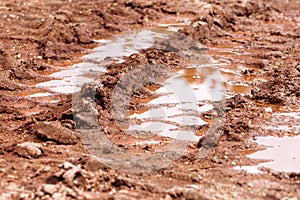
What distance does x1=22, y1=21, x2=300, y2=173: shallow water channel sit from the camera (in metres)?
5.87

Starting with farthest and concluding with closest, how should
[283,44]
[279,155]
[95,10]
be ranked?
[95,10] < [283,44] < [279,155]

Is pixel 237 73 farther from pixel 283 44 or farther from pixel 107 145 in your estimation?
pixel 107 145

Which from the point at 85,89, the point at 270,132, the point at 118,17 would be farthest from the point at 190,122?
the point at 118,17

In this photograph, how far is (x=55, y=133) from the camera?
223 inches

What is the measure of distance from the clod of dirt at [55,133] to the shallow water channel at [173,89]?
840 millimetres

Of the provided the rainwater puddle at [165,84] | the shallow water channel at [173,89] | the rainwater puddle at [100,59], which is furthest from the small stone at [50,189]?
the rainwater puddle at [100,59]

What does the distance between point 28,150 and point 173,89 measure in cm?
288

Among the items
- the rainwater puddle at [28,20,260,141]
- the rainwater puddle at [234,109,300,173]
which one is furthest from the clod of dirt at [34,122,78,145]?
the rainwater puddle at [234,109,300,173]

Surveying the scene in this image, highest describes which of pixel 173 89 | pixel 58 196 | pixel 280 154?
pixel 173 89

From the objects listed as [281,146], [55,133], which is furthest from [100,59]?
[281,146]

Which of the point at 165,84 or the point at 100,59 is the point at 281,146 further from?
the point at 100,59

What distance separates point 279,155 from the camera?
5688mm

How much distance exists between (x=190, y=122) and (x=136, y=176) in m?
1.76

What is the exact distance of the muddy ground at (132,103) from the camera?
15.2 feet
